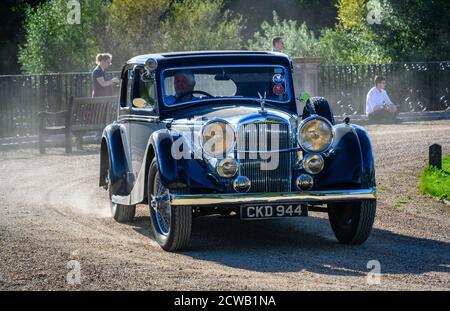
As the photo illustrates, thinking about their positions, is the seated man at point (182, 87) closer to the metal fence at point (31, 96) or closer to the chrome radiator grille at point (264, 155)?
the chrome radiator grille at point (264, 155)

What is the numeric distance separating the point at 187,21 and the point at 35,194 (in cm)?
1772

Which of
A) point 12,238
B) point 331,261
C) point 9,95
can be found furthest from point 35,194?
point 9,95

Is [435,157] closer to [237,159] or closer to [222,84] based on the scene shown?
[222,84]

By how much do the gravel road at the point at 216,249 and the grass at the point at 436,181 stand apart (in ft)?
0.59

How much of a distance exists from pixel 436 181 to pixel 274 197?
547 centimetres

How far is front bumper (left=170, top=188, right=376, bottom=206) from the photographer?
964 centimetres

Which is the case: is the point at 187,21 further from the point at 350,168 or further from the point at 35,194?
the point at 350,168

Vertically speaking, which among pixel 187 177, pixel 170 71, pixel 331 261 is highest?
pixel 170 71

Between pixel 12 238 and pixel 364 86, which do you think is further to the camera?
pixel 364 86

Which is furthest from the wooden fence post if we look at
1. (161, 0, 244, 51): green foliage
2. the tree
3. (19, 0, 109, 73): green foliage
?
(19, 0, 109, 73): green foliage

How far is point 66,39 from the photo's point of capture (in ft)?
103

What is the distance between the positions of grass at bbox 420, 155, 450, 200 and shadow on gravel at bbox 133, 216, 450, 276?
2.39 m

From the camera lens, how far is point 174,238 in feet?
32.0

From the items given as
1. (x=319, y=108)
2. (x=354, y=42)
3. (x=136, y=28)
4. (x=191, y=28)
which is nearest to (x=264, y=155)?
(x=319, y=108)
